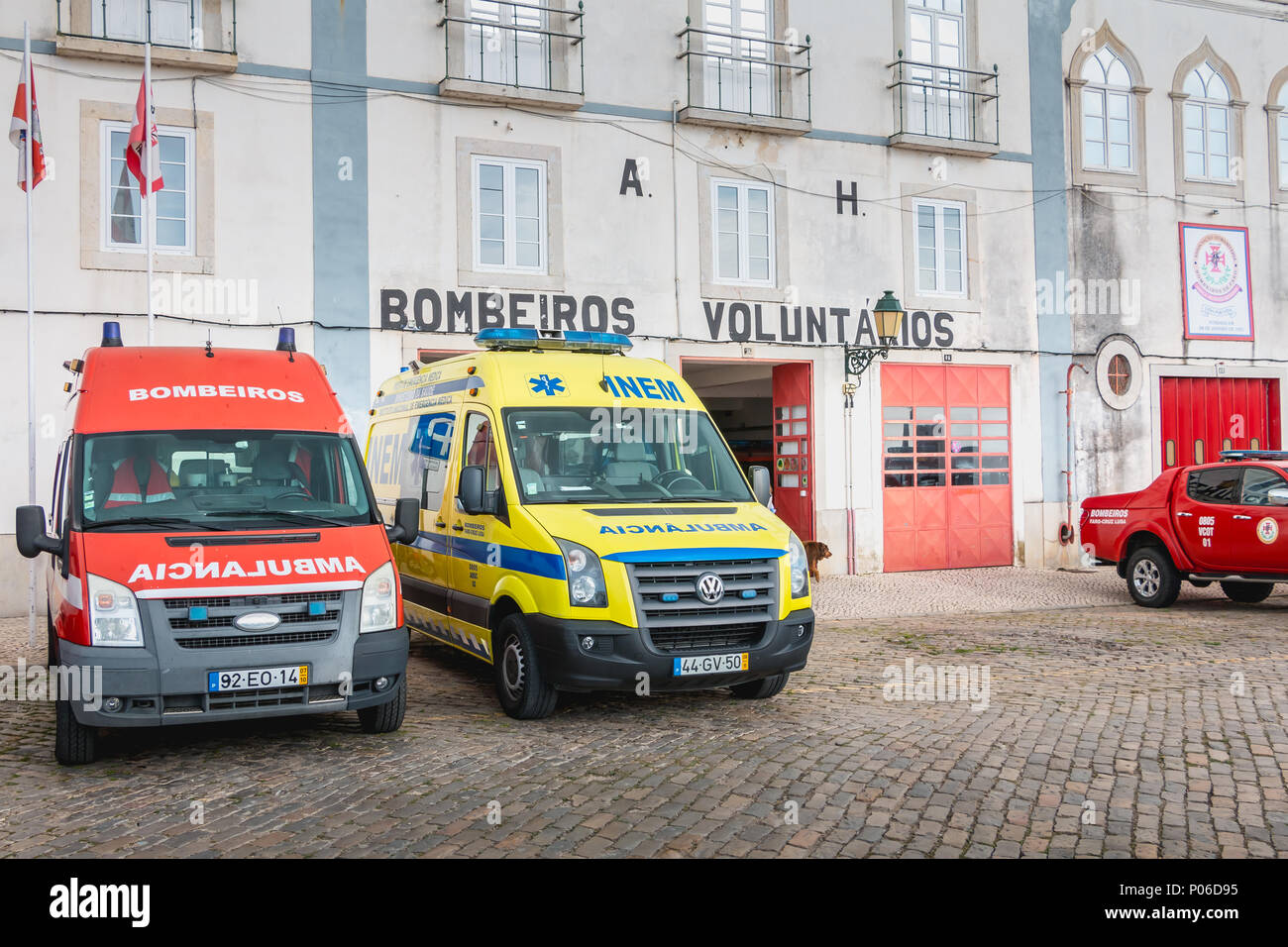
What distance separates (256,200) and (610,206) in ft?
15.3

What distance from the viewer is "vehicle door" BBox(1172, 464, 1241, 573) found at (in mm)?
13977

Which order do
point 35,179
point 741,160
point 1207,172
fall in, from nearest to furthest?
point 35,179
point 741,160
point 1207,172

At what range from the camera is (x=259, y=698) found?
22.0 ft

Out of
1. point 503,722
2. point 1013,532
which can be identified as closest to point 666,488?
point 503,722

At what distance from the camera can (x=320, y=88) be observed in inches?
597

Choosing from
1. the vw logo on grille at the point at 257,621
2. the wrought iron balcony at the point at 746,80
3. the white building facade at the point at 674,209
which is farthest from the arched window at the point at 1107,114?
the vw logo on grille at the point at 257,621

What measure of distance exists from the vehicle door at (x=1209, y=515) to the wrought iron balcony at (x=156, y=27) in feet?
41.5

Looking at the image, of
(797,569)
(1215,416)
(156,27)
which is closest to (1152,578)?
(1215,416)

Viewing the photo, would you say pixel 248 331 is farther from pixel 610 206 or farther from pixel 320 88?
pixel 610 206

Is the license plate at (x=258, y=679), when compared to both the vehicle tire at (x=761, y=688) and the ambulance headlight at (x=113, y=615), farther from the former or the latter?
the vehicle tire at (x=761, y=688)

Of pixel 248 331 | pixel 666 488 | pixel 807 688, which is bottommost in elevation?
pixel 807 688

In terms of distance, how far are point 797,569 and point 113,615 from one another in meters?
4.21

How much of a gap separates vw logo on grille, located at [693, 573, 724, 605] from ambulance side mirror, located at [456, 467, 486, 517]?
1726mm

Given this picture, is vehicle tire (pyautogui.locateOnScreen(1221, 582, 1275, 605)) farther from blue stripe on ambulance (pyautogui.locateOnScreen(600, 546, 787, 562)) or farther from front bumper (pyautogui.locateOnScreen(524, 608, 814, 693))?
front bumper (pyautogui.locateOnScreen(524, 608, 814, 693))
